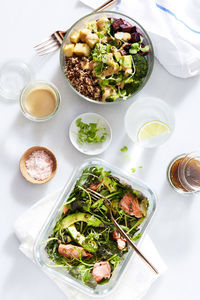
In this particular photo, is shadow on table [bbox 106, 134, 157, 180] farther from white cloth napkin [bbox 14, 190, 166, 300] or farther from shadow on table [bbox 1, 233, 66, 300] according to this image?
shadow on table [bbox 1, 233, 66, 300]

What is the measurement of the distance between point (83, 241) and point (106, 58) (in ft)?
2.32

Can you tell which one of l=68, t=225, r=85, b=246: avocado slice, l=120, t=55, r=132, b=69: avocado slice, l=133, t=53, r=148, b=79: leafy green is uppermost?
l=120, t=55, r=132, b=69: avocado slice

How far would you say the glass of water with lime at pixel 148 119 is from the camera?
1.45 m

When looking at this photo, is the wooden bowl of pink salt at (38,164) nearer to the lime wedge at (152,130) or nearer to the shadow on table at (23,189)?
the shadow on table at (23,189)

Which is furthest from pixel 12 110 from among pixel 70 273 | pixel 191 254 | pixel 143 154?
pixel 191 254

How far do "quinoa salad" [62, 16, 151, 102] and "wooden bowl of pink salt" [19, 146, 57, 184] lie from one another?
30 cm

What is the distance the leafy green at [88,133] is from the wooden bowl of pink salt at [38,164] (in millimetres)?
146

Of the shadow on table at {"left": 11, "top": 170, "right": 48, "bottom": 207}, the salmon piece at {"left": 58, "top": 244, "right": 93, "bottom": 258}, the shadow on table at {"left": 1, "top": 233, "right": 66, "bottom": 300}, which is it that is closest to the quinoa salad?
the shadow on table at {"left": 11, "top": 170, "right": 48, "bottom": 207}

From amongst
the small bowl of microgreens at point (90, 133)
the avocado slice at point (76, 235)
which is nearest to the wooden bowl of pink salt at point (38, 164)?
the small bowl of microgreens at point (90, 133)

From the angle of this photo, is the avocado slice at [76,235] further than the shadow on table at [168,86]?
No

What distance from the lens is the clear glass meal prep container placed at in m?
1.30

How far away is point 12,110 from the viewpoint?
4.92ft

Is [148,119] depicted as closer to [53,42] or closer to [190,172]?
[190,172]

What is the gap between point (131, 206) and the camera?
1328mm
